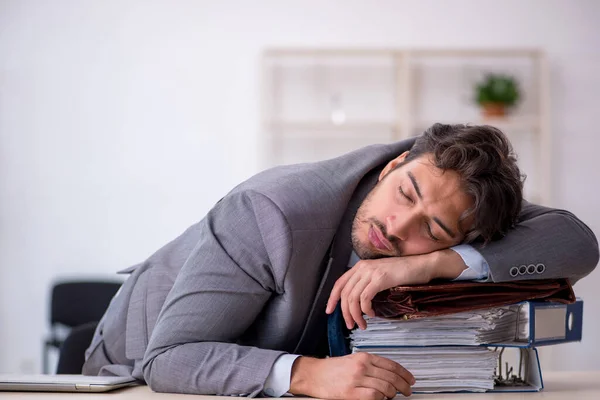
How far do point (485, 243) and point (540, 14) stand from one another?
390 cm

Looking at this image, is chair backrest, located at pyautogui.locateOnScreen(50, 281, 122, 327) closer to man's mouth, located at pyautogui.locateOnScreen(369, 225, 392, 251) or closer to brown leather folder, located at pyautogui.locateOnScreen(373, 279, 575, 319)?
man's mouth, located at pyautogui.locateOnScreen(369, 225, 392, 251)

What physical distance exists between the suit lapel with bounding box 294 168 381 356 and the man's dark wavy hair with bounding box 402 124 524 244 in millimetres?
215

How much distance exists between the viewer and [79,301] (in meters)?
4.50

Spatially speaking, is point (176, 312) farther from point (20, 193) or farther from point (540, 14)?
point (540, 14)

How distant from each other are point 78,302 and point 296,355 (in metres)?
3.46

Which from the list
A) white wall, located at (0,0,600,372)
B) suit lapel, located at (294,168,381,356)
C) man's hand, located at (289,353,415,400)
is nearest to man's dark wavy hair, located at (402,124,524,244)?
suit lapel, located at (294,168,381,356)

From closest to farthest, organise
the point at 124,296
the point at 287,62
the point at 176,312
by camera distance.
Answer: the point at 176,312, the point at 124,296, the point at 287,62

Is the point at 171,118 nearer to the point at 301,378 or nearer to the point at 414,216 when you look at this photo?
the point at 414,216

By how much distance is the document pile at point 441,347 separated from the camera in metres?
1.34

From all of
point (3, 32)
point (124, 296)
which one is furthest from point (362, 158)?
point (3, 32)

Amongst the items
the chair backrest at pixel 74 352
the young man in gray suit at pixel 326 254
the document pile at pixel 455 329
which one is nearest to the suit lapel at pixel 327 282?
the young man in gray suit at pixel 326 254

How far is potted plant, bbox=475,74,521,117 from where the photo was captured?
4.63 meters

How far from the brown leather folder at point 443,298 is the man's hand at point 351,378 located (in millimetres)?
91

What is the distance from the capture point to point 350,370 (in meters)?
1.24
